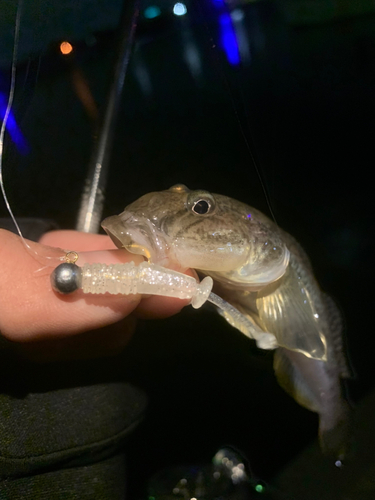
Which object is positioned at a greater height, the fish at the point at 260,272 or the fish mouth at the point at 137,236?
the fish mouth at the point at 137,236

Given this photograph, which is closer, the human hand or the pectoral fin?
the human hand

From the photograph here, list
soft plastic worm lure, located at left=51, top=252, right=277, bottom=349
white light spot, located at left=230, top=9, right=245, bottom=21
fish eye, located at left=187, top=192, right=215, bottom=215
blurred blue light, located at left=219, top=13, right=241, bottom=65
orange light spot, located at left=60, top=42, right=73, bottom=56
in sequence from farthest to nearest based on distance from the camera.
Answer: white light spot, located at left=230, top=9, right=245, bottom=21, orange light spot, located at left=60, top=42, right=73, bottom=56, blurred blue light, located at left=219, top=13, right=241, bottom=65, fish eye, located at left=187, top=192, right=215, bottom=215, soft plastic worm lure, located at left=51, top=252, right=277, bottom=349

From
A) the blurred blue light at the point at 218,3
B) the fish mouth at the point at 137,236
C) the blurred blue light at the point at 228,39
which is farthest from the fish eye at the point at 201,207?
the blurred blue light at the point at 218,3

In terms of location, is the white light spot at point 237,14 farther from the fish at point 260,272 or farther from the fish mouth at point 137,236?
the fish mouth at point 137,236

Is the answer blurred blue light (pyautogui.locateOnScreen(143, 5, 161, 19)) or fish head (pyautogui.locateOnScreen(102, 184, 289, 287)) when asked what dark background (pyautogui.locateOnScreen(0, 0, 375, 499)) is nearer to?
blurred blue light (pyautogui.locateOnScreen(143, 5, 161, 19))

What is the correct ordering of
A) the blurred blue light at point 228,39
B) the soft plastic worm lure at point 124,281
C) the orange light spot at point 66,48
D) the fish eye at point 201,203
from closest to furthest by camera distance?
1. the soft plastic worm lure at point 124,281
2. the fish eye at point 201,203
3. the blurred blue light at point 228,39
4. the orange light spot at point 66,48

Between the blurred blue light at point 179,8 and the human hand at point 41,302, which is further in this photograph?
the blurred blue light at point 179,8

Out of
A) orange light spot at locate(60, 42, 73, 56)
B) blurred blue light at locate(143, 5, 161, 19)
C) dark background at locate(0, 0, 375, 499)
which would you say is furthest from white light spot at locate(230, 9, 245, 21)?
orange light spot at locate(60, 42, 73, 56)

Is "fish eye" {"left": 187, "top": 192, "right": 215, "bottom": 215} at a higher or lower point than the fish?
higher

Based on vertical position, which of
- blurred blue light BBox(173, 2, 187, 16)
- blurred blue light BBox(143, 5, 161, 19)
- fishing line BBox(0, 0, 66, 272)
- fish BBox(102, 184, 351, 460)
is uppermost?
blurred blue light BBox(143, 5, 161, 19)
